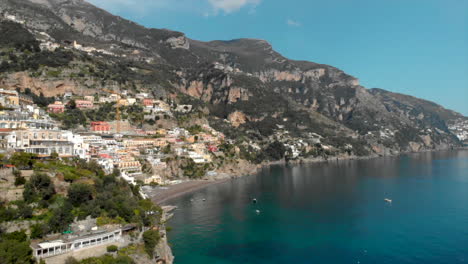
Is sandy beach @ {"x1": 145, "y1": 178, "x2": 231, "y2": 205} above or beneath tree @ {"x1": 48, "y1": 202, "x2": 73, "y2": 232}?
beneath

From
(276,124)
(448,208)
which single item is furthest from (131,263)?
(276,124)

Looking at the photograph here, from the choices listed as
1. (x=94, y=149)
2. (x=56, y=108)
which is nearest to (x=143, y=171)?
(x=94, y=149)

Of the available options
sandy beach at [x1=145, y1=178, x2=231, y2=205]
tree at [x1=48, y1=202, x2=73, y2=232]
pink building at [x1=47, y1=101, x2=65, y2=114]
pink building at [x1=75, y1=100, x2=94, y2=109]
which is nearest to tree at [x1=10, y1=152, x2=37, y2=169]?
tree at [x1=48, y1=202, x2=73, y2=232]

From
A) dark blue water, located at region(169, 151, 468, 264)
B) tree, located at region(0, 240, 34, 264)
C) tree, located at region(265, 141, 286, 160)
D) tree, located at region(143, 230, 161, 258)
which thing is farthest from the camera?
tree, located at region(265, 141, 286, 160)

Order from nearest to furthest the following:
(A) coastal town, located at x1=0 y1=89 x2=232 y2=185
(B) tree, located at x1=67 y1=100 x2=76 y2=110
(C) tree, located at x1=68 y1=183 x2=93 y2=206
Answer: (C) tree, located at x1=68 y1=183 x2=93 y2=206, (A) coastal town, located at x1=0 y1=89 x2=232 y2=185, (B) tree, located at x1=67 y1=100 x2=76 y2=110

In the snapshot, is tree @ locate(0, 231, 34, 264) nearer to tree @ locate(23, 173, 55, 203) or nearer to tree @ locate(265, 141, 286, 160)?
tree @ locate(23, 173, 55, 203)

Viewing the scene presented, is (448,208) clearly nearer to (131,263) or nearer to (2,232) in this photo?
(131,263)
